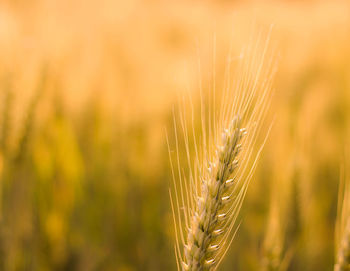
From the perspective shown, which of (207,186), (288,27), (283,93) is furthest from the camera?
(288,27)

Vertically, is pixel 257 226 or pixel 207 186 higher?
pixel 207 186

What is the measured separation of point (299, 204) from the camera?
3.83ft

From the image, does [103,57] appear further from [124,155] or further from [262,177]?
[262,177]

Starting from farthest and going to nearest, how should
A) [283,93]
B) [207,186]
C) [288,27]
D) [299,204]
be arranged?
[288,27]
[283,93]
[299,204]
[207,186]

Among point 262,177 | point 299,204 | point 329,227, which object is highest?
point 299,204

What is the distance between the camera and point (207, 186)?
2.11 ft

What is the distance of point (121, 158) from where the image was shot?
1.81 meters

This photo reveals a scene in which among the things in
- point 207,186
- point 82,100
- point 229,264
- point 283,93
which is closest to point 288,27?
point 283,93

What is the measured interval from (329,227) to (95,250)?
1.21 meters

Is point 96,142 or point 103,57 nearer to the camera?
point 96,142

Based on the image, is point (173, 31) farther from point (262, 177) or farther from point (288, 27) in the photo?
point (262, 177)

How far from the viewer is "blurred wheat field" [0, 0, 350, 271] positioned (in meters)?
1.20

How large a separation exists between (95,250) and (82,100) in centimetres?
85

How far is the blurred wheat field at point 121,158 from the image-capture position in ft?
3.95
